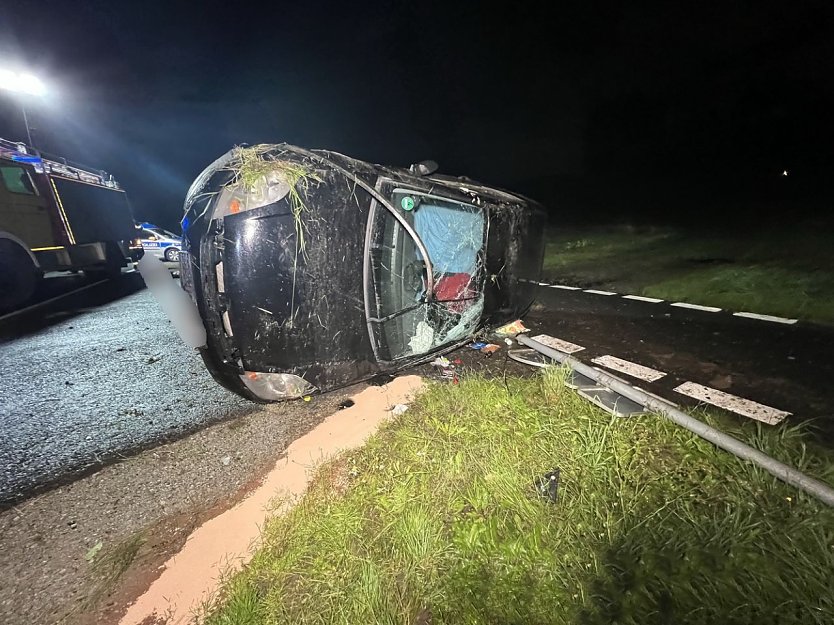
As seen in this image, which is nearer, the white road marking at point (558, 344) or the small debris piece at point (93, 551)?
the small debris piece at point (93, 551)

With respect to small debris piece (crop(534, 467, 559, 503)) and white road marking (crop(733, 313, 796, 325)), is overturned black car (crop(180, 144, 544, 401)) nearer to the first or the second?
small debris piece (crop(534, 467, 559, 503))

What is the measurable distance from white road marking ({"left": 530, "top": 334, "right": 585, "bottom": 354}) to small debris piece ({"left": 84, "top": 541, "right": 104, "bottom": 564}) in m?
3.96

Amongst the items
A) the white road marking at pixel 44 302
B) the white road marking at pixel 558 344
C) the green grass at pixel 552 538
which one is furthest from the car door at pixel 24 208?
the white road marking at pixel 558 344

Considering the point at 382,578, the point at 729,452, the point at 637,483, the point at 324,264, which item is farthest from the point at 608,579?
the point at 324,264

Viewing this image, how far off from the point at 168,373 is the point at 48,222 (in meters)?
7.88

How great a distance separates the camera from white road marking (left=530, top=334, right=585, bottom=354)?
13.0 ft

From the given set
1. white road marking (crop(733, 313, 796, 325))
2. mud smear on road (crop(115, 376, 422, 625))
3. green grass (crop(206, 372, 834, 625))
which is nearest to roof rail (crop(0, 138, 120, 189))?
mud smear on road (crop(115, 376, 422, 625))

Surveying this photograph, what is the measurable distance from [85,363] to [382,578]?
4.51 meters

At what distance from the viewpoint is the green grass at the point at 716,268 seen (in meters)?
4.74

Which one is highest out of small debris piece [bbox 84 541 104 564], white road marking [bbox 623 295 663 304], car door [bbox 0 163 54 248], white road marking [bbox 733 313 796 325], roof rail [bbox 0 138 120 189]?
roof rail [bbox 0 138 120 189]

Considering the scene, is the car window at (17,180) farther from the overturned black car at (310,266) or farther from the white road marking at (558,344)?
the white road marking at (558,344)

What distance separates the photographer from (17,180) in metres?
7.65

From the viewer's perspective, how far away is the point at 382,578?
5.25 ft

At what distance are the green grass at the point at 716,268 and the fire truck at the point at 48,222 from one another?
1104 cm
